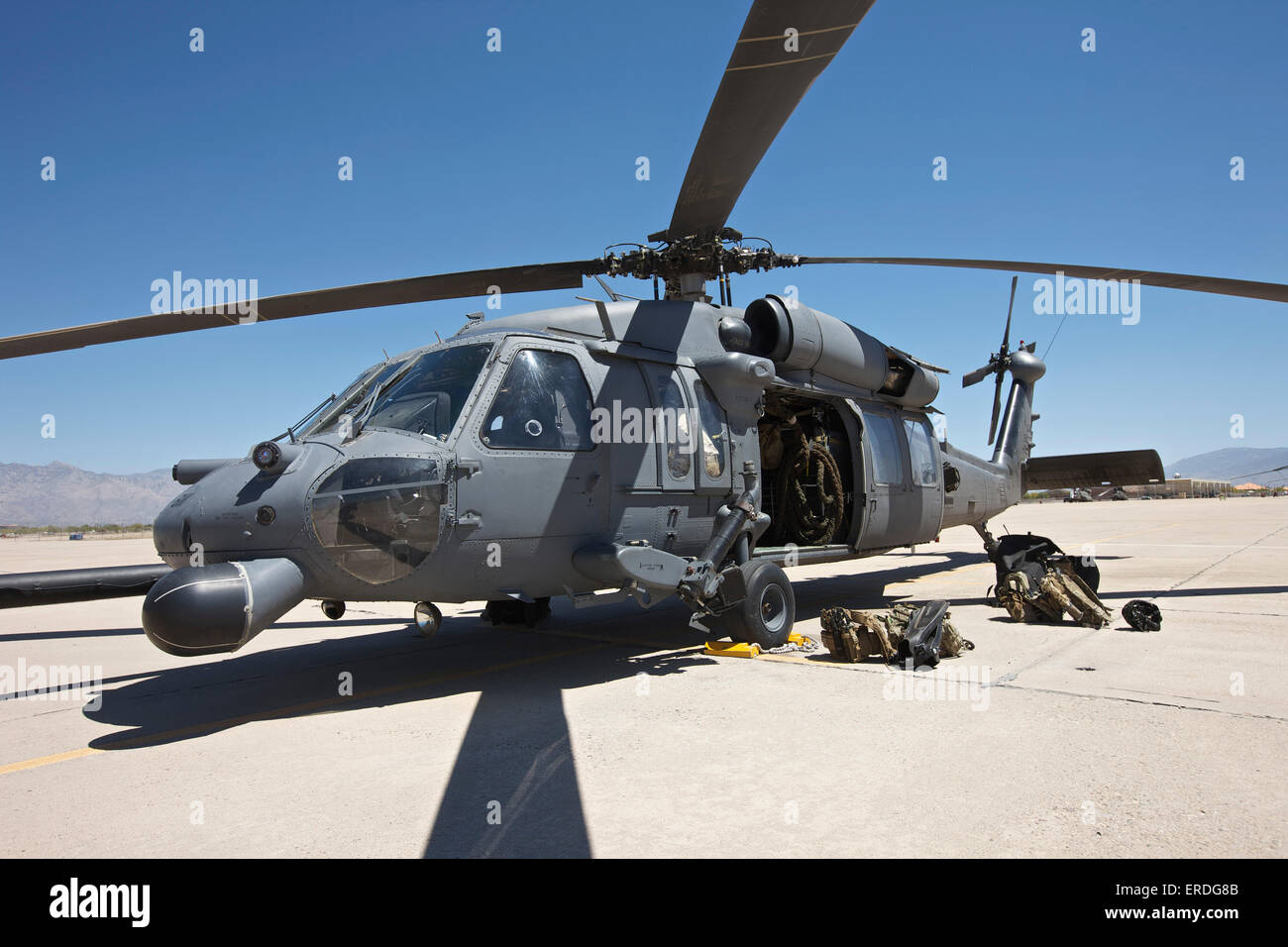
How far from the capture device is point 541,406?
6.02 meters

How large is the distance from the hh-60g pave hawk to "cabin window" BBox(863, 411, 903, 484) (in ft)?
0.12

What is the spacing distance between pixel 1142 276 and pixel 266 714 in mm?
7972

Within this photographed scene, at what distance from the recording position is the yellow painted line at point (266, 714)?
4.42 meters

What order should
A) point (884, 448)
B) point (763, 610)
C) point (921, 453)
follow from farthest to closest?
point (921, 453) → point (884, 448) → point (763, 610)

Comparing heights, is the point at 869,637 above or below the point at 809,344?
below

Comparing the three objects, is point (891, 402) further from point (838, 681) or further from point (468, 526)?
point (468, 526)

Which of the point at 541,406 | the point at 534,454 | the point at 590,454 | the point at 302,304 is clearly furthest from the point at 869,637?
the point at 302,304

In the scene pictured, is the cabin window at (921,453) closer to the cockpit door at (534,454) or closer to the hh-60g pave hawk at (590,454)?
the hh-60g pave hawk at (590,454)

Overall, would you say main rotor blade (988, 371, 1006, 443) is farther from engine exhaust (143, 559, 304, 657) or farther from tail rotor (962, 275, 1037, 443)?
engine exhaust (143, 559, 304, 657)

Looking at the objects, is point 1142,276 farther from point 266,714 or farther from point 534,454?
point 266,714

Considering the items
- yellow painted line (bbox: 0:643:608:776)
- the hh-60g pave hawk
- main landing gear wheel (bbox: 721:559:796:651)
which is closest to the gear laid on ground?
the hh-60g pave hawk

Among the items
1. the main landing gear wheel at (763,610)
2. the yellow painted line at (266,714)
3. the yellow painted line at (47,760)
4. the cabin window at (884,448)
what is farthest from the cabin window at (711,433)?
the yellow painted line at (47,760)

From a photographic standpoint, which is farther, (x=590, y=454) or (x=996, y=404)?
(x=996, y=404)
